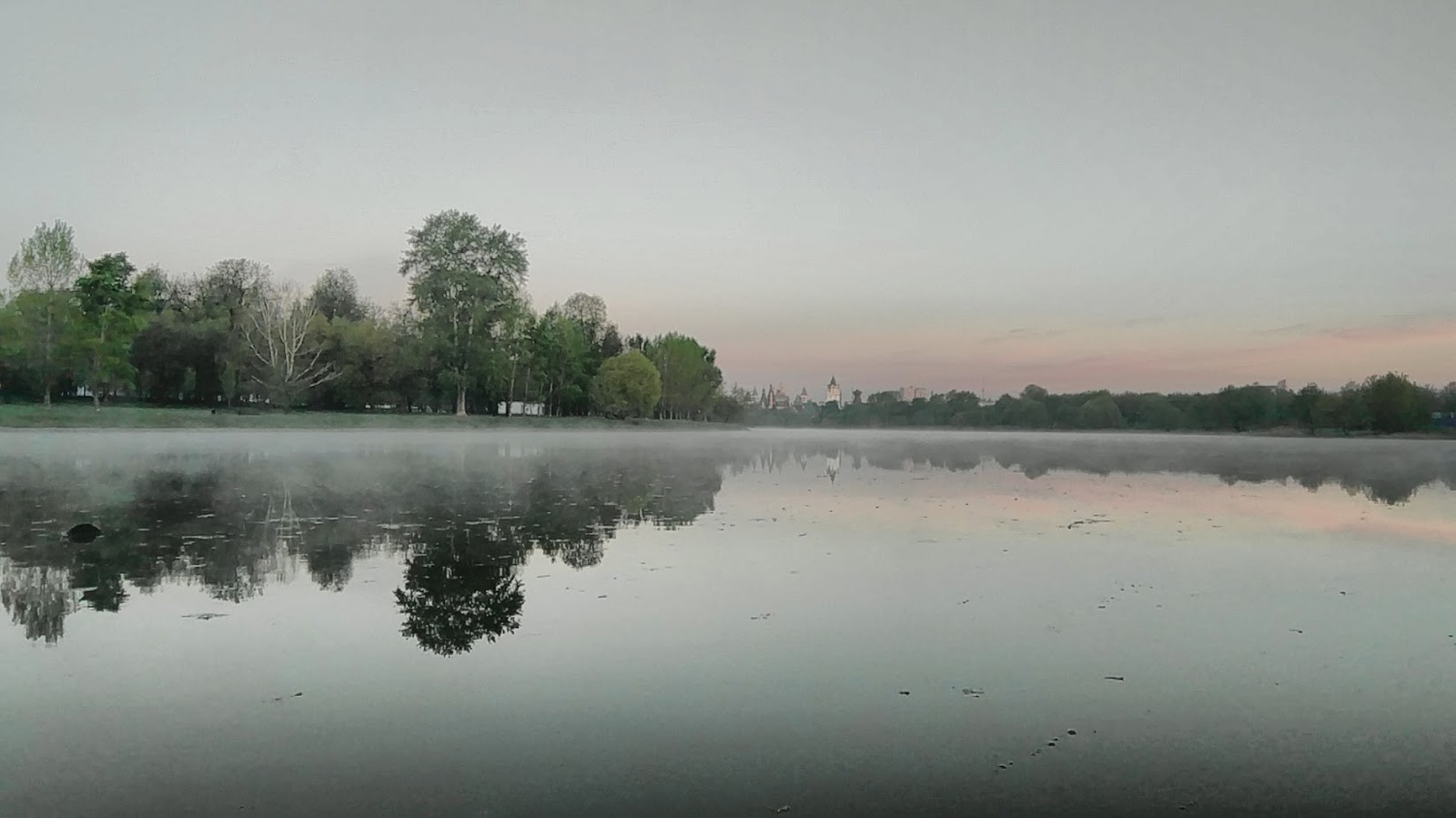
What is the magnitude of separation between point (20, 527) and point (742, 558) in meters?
11.7

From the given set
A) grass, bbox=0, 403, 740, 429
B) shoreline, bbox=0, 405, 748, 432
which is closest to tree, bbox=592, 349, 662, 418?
shoreline, bbox=0, 405, 748, 432

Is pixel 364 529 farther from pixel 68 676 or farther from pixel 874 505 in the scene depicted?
pixel 874 505

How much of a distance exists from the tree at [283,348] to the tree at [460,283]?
9343mm

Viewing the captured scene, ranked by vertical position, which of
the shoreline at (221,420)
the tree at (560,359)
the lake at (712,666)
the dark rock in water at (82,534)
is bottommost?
the lake at (712,666)

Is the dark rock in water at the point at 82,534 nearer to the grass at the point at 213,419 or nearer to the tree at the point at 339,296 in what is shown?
the grass at the point at 213,419

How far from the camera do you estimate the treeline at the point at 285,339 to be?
2298 inches

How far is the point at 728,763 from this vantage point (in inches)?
202

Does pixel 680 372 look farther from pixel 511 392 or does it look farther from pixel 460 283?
pixel 460 283

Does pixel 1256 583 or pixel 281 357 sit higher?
pixel 281 357

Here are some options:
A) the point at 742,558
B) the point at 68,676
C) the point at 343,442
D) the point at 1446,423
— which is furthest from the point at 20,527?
the point at 1446,423

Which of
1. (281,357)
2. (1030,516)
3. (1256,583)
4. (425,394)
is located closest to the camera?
(1256,583)

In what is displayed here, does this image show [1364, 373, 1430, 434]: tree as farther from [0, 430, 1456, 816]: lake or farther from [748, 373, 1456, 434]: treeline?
[0, 430, 1456, 816]: lake

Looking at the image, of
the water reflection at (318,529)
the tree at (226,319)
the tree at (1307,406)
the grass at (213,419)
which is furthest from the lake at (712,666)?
the tree at (1307,406)

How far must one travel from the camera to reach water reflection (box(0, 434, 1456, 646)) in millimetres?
9633
